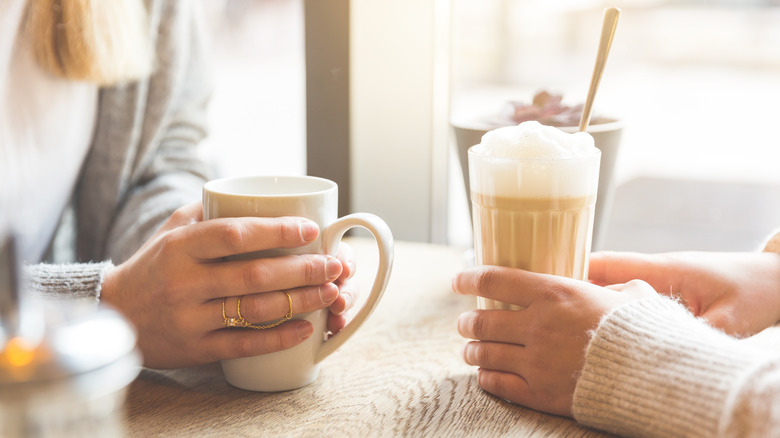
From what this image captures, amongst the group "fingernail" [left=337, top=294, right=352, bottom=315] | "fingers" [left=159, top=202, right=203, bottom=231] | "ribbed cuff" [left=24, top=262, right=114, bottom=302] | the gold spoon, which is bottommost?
"fingernail" [left=337, top=294, right=352, bottom=315]

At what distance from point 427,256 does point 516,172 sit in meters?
0.52

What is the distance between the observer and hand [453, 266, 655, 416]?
580 mm

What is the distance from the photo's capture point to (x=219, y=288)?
600 mm

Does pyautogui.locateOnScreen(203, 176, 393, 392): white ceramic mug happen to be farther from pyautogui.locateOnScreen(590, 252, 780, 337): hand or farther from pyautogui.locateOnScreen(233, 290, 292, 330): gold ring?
pyautogui.locateOnScreen(590, 252, 780, 337): hand

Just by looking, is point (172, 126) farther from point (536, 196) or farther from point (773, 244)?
point (773, 244)

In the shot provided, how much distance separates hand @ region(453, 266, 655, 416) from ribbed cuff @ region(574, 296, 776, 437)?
1cm

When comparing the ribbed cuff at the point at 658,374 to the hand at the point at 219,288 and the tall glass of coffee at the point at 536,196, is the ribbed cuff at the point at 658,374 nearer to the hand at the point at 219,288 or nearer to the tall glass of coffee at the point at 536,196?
the tall glass of coffee at the point at 536,196

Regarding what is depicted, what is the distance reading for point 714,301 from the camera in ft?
2.43

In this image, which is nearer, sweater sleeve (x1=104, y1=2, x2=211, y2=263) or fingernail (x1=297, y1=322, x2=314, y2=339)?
fingernail (x1=297, y1=322, x2=314, y2=339)

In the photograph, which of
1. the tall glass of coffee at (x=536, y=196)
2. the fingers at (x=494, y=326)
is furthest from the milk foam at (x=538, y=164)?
the fingers at (x=494, y=326)

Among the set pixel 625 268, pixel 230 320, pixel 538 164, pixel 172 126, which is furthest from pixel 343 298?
pixel 172 126

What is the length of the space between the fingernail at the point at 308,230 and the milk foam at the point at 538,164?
167 millimetres

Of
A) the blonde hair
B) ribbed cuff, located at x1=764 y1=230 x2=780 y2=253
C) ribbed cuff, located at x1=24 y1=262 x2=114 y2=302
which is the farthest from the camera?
the blonde hair

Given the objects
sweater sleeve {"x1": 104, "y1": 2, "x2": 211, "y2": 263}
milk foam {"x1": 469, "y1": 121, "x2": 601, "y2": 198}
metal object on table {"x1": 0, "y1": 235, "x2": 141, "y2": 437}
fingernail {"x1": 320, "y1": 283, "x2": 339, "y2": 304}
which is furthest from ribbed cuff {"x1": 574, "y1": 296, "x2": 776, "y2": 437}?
sweater sleeve {"x1": 104, "y1": 2, "x2": 211, "y2": 263}
